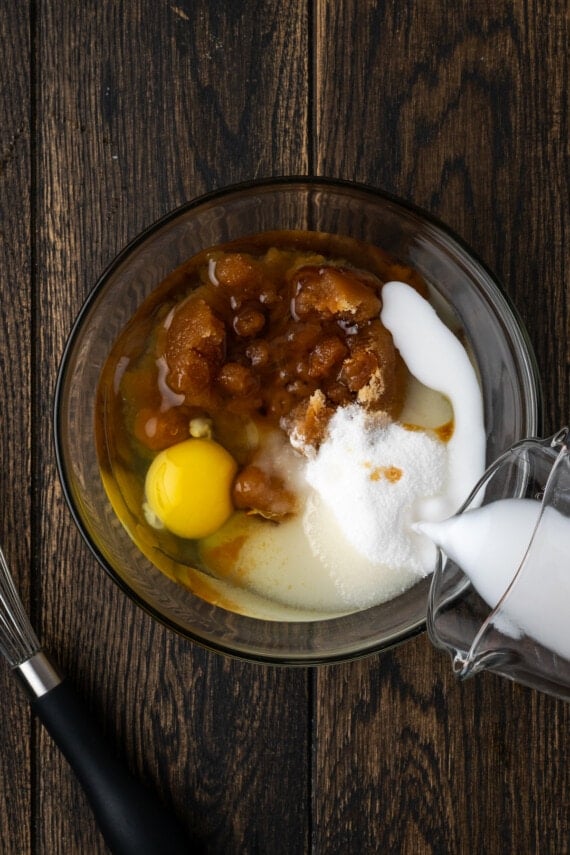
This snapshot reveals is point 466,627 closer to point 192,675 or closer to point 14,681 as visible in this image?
point 192,675

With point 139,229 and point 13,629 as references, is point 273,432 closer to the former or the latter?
point 139,229

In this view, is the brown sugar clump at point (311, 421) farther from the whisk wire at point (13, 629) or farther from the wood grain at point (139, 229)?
the whisk wire at point (13, 629)

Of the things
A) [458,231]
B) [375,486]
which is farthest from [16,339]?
[458,231]

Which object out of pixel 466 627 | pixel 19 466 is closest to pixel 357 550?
pixel 466 627

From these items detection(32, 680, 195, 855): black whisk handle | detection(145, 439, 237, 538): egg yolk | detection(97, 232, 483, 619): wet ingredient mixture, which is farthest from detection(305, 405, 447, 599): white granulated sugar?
detection(32, 680, 195, 855): black whisk handle

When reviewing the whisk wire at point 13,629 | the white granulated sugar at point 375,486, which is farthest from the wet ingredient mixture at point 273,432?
the whisk wire at point 13,629
